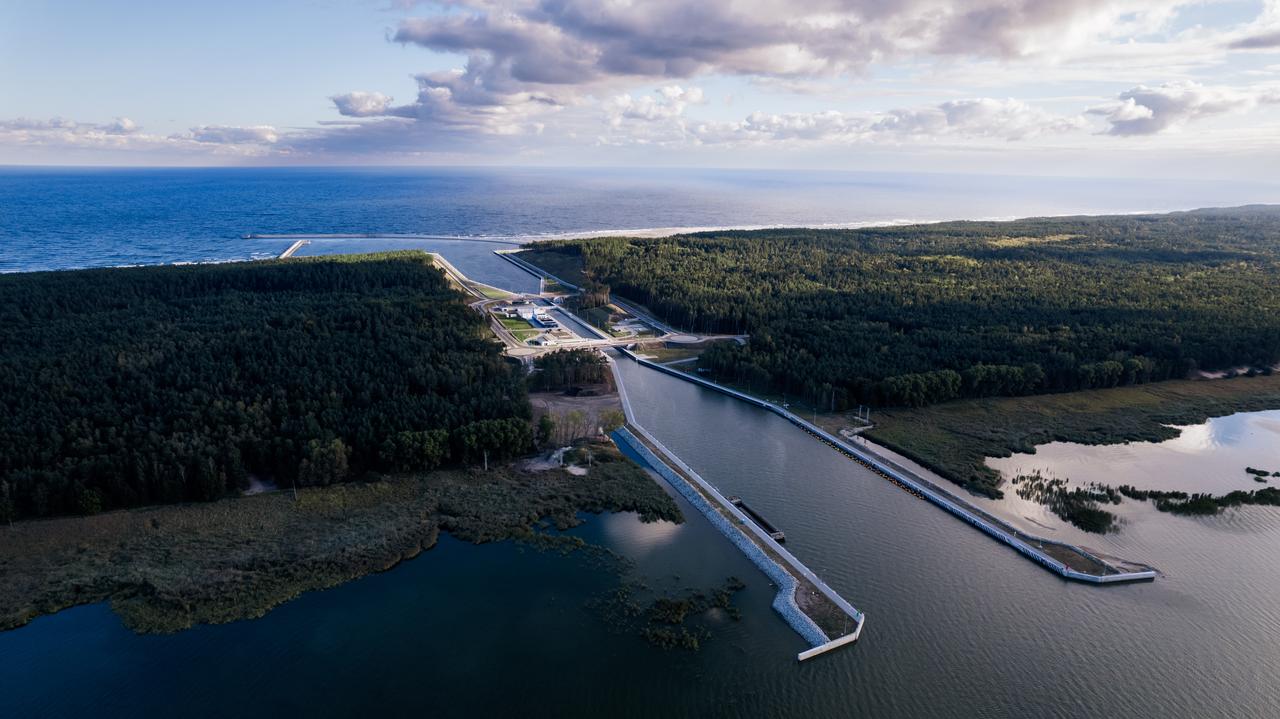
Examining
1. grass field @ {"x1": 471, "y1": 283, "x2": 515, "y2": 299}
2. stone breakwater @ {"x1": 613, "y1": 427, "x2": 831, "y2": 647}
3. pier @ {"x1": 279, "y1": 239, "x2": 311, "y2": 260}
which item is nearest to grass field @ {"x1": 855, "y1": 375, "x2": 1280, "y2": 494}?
stone breakwater @ {"x1": 613, "y1": 427, "x2": 831, "y2": 647}

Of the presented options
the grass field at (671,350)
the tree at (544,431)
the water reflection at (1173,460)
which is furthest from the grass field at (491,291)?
the water reflection at (1173,460)

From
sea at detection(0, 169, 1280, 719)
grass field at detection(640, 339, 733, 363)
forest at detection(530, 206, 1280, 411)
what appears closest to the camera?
sea at detection(0, 169, 1280, 719)

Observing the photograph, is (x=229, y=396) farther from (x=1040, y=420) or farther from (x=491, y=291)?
(x=1040, y=420)

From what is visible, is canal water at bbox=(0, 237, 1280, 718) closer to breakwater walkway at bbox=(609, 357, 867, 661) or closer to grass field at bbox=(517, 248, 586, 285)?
breakwater walkway at bbox=(609, 357, 867, 661)

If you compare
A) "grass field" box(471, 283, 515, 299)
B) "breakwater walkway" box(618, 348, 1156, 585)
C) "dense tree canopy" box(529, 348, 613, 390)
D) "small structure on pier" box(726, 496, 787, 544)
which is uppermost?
"grass field" box(471, 283, 515, 299)

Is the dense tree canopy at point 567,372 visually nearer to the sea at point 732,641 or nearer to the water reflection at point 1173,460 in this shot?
the sea at point 732,641

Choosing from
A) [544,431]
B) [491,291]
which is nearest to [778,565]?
[544,431]

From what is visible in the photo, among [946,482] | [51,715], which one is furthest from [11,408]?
[946,482]
